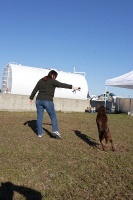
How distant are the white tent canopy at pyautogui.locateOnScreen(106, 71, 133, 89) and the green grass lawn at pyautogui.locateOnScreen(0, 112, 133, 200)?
32.6ft

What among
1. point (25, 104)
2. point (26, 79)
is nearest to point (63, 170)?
point (25, 104)

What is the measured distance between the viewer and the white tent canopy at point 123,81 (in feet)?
55.5

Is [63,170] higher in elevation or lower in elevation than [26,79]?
lower

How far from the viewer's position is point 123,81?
17.4 m

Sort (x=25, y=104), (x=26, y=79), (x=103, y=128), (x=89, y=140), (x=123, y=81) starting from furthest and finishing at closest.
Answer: (x=26, y=79)
(x=25, y=104)
(x=123, y=81)
(x=89, y=140)
(x=103, y=128)

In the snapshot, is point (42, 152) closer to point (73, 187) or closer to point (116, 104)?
point (73, 187)

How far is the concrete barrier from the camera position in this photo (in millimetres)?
18000

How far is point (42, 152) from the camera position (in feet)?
19.6

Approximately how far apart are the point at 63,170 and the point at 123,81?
1331cm

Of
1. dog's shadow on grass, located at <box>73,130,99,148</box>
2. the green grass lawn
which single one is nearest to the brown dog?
the green grass lawn

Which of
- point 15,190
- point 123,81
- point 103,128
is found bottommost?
point 15,190

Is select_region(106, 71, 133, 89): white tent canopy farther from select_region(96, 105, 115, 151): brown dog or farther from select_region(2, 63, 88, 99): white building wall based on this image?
select_region(96, 105, 115, 151): brown dog

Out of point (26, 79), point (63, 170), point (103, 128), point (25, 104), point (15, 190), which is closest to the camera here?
point (15, 190)

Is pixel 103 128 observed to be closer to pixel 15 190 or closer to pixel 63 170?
pixel 63 170
